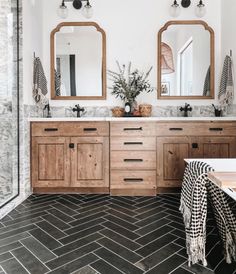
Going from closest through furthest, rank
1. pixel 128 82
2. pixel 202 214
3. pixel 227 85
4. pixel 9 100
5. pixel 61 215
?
pixel 202 214 < pixel 61 215 < pixel 9 100 < pixel 227 85 < pixel 128 82

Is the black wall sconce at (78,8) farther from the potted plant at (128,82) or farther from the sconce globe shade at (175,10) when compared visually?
the sconce globe shade at (175,10)

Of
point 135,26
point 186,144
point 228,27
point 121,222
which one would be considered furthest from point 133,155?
point 228,27

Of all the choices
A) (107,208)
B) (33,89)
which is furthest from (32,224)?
(33,89)

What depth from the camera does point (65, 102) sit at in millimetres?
3854

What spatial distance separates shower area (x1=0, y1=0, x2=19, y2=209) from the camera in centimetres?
298

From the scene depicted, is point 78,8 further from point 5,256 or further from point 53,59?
point 5,256

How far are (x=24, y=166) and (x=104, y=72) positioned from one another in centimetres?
171

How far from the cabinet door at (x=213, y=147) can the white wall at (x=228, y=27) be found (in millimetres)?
1058

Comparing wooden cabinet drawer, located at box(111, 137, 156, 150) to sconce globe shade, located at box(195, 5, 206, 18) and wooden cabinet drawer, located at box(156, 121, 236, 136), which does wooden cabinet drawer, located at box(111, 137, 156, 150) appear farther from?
sconce globe shade, located at box(195, 5, 206, 18)

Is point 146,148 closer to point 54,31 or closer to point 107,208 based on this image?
point 107,208

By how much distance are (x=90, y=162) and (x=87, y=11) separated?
2169mm

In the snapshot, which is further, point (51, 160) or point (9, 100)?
point (51, 160)

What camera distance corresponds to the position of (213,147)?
3.21 meters

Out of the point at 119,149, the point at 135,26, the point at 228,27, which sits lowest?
the point at 119,149
